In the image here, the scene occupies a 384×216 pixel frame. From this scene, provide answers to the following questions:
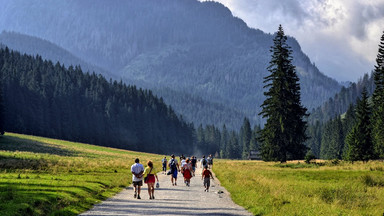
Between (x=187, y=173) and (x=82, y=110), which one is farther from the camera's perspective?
(x=82, y=110)

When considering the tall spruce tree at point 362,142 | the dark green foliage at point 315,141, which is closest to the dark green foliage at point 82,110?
the dark green foliage at point 315,141

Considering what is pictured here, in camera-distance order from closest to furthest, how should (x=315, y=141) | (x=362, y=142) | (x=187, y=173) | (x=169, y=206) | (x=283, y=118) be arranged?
(x=169, y=206) → (x=187, y=173) → (x=283, y=118) → (x=362, y=142) → (x=315, y=141)

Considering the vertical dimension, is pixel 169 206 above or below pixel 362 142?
below

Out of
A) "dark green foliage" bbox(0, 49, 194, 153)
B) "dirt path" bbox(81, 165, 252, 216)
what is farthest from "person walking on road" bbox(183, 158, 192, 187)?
"dark green foliage" bbox(0, 49, 194, 153)

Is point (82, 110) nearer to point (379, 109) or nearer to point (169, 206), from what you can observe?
point (379, 109)

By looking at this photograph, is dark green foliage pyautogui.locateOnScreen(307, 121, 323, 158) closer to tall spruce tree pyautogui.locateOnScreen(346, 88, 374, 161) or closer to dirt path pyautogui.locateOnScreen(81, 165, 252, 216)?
tall spruce tree pyautogui.locateOnScreen(346, 88, 374, 161)

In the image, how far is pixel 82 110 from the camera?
150375 millimetres

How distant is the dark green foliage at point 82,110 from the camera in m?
127

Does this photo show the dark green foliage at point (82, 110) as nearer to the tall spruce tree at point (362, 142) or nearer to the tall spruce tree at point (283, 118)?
the tall spruce tree at point (283, 118)

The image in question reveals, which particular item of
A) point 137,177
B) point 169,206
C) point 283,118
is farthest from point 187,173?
point 283,118

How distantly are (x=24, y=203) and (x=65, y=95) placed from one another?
447ft

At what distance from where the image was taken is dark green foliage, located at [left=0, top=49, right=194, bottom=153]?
12694cm

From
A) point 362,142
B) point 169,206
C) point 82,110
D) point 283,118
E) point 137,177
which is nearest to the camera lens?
point 169,206

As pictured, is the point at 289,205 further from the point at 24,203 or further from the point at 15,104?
the point at 15,104
